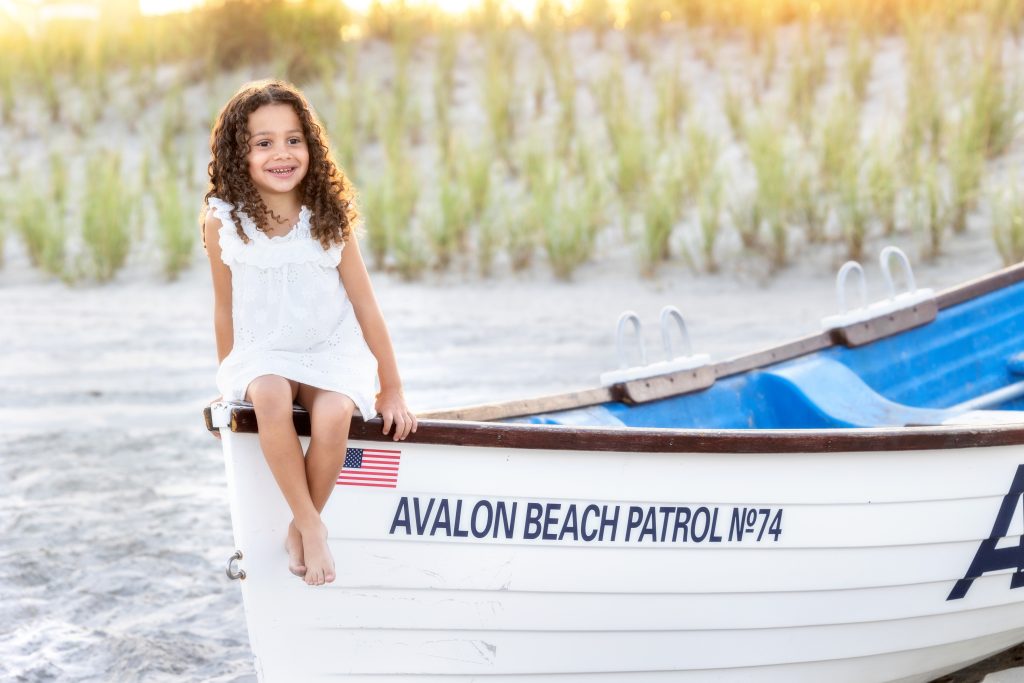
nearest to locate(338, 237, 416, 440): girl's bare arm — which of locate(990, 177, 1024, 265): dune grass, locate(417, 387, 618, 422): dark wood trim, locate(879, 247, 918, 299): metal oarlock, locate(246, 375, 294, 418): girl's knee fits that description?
locate(246, 375, 294, 418): girl's knee

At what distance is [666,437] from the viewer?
9.37ft

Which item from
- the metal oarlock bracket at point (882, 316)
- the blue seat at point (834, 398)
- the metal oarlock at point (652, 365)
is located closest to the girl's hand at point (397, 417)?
the metal oarlock at point (652, 365)

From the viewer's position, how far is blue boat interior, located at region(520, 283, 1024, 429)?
4113mm

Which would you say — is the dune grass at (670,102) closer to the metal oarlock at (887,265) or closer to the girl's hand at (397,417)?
the metal oarlock at (887,265)

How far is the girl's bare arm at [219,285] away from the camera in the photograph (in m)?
2.82

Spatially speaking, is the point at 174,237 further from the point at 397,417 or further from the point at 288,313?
the point at 397,417

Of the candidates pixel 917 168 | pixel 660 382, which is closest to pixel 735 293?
pixel 917 168

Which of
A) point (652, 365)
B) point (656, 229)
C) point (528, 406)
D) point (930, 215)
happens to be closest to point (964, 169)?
point (930, 215)

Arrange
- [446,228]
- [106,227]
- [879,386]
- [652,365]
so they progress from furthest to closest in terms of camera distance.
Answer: [106,227]
[446,228]
[879,386]
[652,365]

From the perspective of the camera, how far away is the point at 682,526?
2.96 meters

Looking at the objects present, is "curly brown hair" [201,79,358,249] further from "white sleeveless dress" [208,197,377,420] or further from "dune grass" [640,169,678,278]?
"dune grass" [640,169,678,278]

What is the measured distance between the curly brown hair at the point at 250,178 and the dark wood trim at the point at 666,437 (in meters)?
0.40

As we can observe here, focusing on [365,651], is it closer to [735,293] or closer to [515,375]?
[515,375]

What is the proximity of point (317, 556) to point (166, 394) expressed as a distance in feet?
14.4
